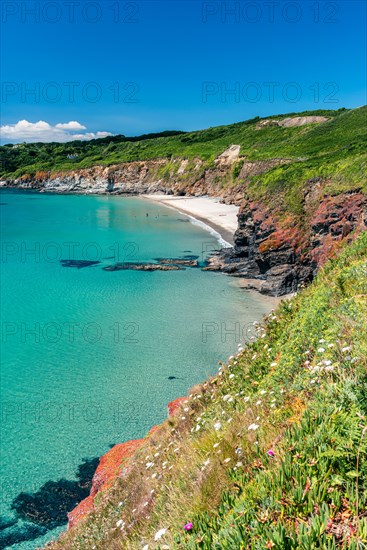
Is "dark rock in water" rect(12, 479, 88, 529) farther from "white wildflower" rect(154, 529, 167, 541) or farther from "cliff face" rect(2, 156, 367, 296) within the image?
"cliff face" rect(2, 156, 367, 296)

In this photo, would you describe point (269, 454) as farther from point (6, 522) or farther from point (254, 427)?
point (6, 522)

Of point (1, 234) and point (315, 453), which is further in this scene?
point (1, 234)

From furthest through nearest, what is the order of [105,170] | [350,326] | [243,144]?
[105,170] < [243,144] < [350,326]

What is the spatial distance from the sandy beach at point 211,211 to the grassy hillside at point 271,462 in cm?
4544

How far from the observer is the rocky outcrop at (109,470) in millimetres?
9727

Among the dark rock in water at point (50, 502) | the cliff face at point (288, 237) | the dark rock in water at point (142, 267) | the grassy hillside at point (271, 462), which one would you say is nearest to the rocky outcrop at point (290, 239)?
the cliff face at point (288, 237)

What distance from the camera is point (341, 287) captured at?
365 inches

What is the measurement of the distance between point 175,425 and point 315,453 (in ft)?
18.8

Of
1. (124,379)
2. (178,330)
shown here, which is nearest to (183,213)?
(178,330)

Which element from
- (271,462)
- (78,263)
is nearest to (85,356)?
(271,462)

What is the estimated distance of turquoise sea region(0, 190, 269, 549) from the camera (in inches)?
539

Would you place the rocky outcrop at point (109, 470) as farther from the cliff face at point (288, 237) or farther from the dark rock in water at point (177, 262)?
the dark rock in water at point (177, 262)

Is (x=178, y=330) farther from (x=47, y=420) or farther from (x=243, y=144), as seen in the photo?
(x=243, y=144)

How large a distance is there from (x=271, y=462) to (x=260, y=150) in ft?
318
